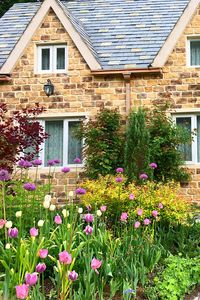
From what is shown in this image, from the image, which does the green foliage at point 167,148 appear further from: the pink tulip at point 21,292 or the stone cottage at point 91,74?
the pink tulip at point 21,292

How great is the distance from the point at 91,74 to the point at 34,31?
6.96ft

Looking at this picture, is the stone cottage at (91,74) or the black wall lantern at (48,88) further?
the black wall lantern at (48,88)

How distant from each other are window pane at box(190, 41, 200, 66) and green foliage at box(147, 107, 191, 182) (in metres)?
1.99

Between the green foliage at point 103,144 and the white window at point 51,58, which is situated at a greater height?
the white window at point 51,58

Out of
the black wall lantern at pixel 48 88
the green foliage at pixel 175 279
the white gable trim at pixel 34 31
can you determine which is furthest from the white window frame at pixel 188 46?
the green foliage at pixel 175 279

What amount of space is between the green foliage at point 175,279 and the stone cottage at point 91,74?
727 cm

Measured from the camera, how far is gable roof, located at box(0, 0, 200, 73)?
1412 cm

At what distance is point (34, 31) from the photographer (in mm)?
14492

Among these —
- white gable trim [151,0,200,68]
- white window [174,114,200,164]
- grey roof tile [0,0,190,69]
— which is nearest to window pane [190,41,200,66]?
white gable trim [151,0,200,68]

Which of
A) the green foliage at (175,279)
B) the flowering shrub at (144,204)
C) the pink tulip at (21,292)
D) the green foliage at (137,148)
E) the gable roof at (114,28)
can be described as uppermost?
the gable roof at (114,28)

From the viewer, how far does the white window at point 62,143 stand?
14.2 metres

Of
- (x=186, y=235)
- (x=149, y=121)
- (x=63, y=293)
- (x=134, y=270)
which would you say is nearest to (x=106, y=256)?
(x=134, y=270)

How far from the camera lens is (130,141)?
12.8 m

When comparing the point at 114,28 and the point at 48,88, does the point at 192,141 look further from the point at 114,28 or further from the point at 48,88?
the point at 114,28
